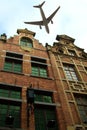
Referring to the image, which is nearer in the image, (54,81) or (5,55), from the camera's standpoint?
(54,81)

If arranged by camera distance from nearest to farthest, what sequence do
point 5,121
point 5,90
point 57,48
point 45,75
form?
point 5,121
point 5,90
point 45,75
point 57,48

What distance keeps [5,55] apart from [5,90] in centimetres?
372

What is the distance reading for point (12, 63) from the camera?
14.6 meters

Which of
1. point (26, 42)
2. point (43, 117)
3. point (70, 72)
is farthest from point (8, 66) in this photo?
point (70, 72)

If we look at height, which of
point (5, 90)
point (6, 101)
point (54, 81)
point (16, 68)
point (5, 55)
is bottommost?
point (6, 101)

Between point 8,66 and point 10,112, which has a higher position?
point 8,66

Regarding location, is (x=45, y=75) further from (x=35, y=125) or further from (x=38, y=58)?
(x=35, y=125)

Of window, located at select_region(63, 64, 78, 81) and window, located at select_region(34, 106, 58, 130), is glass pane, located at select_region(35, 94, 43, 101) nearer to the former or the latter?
window, located at select_region(34, 106, 58, 130)

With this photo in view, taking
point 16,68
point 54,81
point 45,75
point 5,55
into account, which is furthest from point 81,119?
point 5,55

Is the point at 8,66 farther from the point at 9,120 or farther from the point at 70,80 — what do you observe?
the point at 9,120

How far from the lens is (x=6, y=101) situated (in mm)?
10953

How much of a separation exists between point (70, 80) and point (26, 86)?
3861 millimetres

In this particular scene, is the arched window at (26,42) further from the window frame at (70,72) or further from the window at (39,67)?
the window frame at (70,72)

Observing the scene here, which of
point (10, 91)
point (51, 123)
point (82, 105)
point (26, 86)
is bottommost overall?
point (51, 123)
